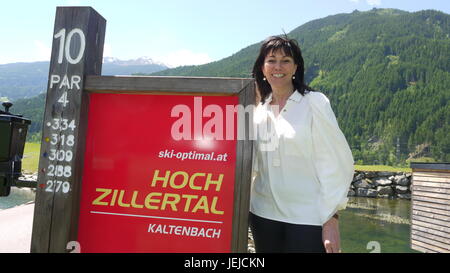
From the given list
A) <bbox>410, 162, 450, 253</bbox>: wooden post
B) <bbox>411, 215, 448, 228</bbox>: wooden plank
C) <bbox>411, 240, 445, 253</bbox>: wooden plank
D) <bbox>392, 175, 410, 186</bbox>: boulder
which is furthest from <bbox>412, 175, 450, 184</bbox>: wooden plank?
<bbox>392, 175, 410, 186</bbox>: boulder

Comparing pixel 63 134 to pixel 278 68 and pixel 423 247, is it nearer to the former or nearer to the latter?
pixel 278 68

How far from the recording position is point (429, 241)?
8.08 meters

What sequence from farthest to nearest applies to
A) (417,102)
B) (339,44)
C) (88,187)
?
1. (339,44)
2. (417,102)
3. (88,187)

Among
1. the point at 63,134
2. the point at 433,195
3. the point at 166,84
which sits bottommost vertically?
the point at 433,195

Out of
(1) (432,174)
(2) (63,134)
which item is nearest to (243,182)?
(2) (63,134)

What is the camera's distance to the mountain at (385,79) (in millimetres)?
56516

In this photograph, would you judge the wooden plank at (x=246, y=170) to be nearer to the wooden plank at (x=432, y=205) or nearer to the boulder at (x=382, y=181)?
the wooden plank at (x=432, y=205)

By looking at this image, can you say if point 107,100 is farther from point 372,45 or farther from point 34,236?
point 372,45

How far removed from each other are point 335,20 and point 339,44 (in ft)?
204

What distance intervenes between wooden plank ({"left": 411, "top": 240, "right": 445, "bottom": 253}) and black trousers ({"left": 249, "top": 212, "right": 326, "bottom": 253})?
751 centimetres

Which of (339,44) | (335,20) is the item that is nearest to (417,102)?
(339,44)

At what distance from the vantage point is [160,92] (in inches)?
79.7

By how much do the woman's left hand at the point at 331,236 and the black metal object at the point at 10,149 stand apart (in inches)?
79.4

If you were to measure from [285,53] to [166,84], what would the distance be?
0.72 m
